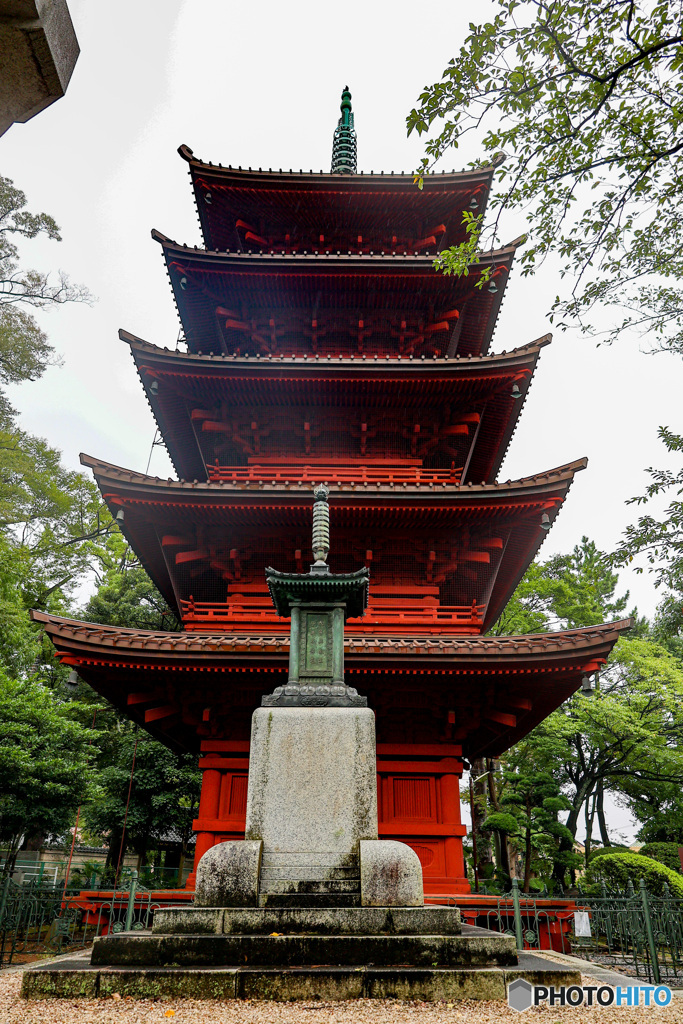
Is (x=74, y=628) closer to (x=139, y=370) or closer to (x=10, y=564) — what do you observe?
(x=10, y=564)

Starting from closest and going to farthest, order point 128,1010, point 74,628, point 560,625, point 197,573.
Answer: point 128,1010, point 74,628, point 197,573, point 560,625

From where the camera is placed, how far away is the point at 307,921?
18.9 feet

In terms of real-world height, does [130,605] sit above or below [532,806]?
above

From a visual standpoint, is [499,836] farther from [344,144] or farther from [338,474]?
[344,144]

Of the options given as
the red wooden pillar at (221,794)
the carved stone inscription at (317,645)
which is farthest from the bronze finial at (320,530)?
the red wooden pillar at (221,794)

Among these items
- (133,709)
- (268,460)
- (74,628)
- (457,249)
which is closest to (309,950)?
(457,249)

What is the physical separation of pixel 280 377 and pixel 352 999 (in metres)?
11.1

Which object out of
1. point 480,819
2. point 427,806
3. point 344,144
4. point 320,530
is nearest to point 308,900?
point 320,530

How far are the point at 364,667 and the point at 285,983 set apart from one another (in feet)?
18.7

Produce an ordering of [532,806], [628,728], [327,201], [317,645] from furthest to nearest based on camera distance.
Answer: [532,806] → [628,728] → [327,201] → [317,645]

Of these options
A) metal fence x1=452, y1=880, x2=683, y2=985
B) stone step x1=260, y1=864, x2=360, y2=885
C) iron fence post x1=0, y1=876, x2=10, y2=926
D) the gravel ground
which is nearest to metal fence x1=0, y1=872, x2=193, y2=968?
iron fence post x1=0, y1=876, x2=10, y2=926

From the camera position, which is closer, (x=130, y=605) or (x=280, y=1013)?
(x=280, y=1013)

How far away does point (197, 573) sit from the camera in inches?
530

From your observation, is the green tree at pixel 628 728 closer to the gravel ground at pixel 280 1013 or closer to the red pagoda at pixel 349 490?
the red pagoda at pixel 349 490
